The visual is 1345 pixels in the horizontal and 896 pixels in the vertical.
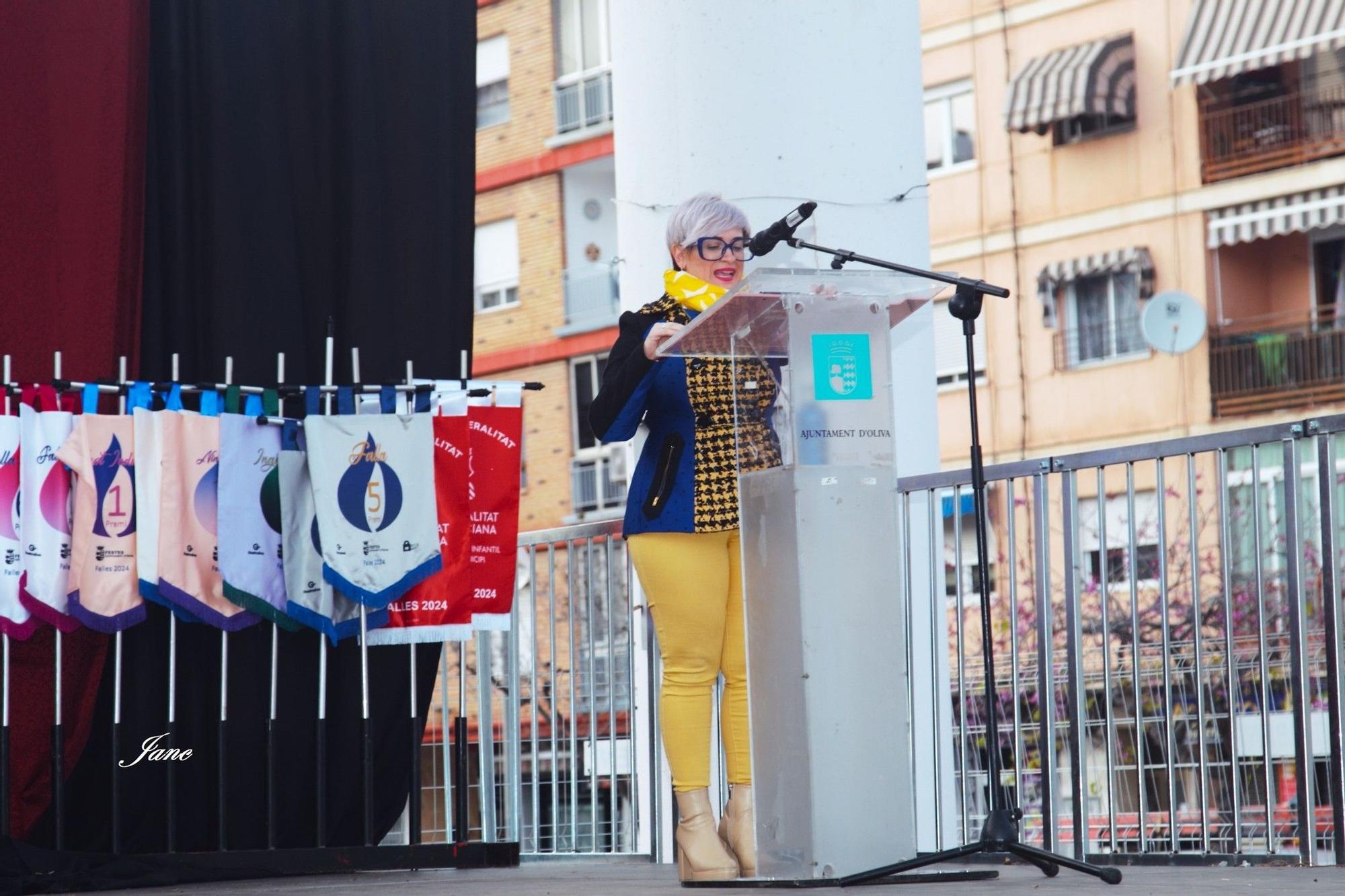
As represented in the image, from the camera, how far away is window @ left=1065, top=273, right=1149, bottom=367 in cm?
2180

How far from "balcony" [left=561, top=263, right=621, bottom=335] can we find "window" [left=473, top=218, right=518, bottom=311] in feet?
2.96

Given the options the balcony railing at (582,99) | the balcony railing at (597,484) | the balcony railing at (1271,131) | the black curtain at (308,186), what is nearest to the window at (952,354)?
the balcony railing at (1271,131)

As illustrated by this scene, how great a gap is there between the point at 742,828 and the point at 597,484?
20470mm

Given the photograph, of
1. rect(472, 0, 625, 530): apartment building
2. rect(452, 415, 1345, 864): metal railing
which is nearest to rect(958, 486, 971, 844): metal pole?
rect(452, 415, 1345, 864): metal railing

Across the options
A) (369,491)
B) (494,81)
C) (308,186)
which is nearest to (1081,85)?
(494,81)

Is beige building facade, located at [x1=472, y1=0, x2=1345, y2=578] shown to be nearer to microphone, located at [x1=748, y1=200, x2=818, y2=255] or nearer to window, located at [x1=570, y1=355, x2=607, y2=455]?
window, located at [x1=570, y1=355, x2=607, y2=455]

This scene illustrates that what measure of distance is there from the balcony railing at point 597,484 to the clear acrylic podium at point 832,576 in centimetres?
2013

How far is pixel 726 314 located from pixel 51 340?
2.58 metres

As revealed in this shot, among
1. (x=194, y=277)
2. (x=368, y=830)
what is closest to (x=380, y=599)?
(x=368, y=830)

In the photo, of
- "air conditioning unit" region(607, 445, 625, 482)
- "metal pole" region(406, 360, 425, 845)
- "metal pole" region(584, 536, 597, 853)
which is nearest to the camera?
"metal pole" region(406, 360, 425, 845)

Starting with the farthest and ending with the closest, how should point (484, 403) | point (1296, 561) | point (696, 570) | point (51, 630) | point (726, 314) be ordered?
point (484, 403) → point (51, 630) → point (1296, 561) → point (696, 570) → point (726, 314)

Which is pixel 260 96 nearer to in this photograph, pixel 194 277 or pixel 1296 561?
pixel 194 277

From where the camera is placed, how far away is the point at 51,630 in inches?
226

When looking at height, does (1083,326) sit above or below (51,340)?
above
